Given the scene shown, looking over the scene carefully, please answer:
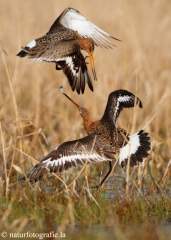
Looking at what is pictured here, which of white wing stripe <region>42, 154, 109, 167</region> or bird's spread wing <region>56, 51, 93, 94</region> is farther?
bird's spread wing <region>56, 51, 93, 94</region>

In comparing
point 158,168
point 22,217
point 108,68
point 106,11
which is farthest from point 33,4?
point 22,217

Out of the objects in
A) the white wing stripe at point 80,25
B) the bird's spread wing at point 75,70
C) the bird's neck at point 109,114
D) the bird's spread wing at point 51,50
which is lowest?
the bird's neck at point 109,114

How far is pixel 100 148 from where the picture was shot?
553cm

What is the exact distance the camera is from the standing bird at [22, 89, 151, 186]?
5223 millimetres

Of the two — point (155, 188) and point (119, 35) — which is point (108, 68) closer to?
point (119, 35)

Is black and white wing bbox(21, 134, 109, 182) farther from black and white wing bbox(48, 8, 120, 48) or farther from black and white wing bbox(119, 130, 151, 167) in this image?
black and white wing bbox(48, 8, 120, 48)

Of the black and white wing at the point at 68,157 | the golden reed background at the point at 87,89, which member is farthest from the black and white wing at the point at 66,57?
the golden reed background at the point at 87,89

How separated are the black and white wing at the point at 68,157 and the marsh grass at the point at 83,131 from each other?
0.12m

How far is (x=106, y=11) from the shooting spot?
40.8 feet

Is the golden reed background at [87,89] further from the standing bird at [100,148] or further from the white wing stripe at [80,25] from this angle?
the standing bird at [100,148]

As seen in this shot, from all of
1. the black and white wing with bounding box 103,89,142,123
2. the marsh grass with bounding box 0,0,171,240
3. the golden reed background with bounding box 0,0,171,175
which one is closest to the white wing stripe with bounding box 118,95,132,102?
the black and white wing with bounding box 103,89,142,123

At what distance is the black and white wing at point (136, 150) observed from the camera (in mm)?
5344

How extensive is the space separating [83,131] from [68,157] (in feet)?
8.65

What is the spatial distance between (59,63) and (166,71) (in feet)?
11.7
